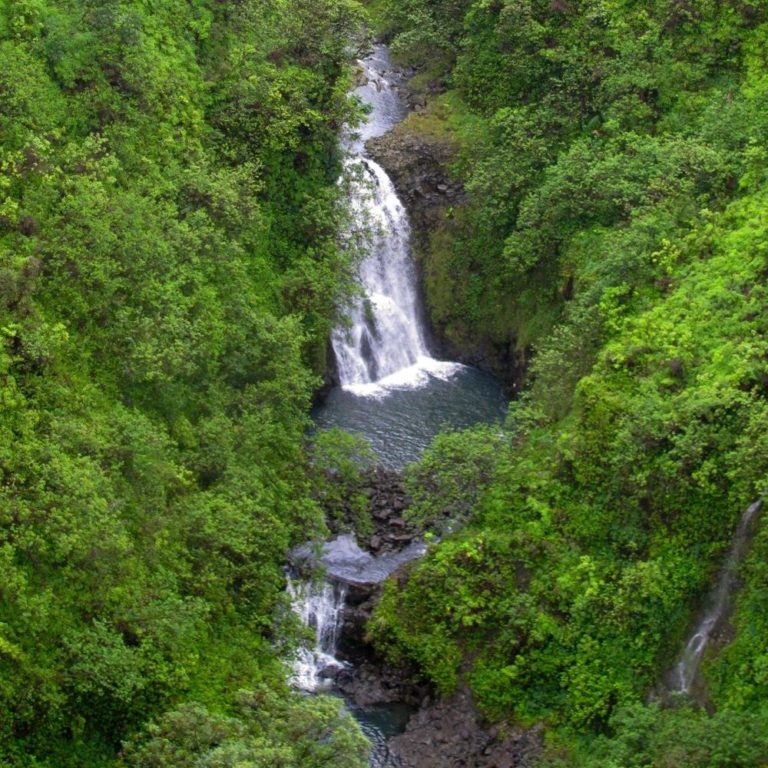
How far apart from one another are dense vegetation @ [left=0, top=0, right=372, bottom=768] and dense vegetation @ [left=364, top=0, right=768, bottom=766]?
12.9 ft

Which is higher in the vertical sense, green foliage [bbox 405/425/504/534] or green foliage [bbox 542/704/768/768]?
green foliage [bbox 405/425/504/534]

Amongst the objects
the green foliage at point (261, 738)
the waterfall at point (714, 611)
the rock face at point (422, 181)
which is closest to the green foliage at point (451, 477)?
the waterfall at point (714, 611)

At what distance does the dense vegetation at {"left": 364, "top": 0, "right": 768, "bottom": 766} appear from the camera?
20.0 m

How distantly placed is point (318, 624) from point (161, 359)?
20.8 feet

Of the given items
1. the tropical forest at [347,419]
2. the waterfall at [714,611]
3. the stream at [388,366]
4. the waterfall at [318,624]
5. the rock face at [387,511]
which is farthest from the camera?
the stream at [388,366]

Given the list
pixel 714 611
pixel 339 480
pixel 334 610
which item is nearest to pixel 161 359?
pixel 339 480

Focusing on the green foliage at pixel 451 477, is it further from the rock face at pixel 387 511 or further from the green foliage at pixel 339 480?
the green foliage at pixel 339 480

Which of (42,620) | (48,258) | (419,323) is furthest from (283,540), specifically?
(419,323)

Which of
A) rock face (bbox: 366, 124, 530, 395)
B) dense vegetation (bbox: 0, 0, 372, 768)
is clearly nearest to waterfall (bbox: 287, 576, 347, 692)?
dense vegetation (bbox: 0, 0, 372, 768)

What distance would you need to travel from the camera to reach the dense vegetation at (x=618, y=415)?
20.0 meters

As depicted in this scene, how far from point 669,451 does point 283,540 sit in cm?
770

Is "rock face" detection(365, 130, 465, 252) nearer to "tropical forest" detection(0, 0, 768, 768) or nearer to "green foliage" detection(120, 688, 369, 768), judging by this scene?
"tropical forest" detection(0, 0, 768, 768)

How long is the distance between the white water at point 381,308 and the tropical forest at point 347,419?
0.21 meters

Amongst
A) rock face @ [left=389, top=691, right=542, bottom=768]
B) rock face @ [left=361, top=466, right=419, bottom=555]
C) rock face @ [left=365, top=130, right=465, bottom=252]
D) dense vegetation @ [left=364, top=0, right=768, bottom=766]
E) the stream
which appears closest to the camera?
dense vegetation @ [left=364, top=0, right=768, bottom=766]
